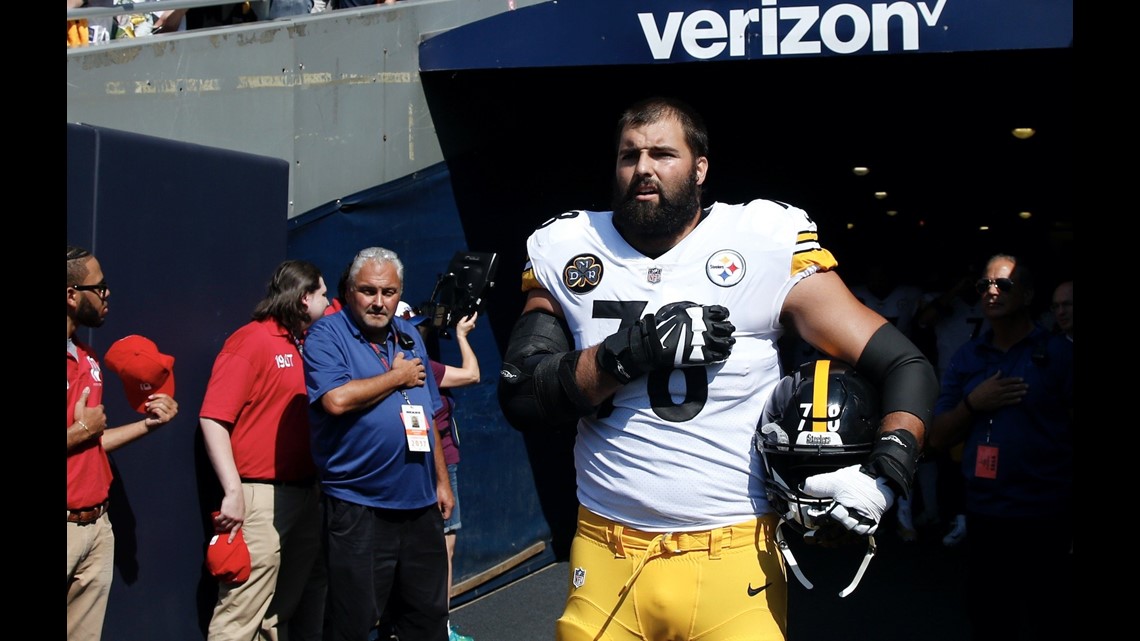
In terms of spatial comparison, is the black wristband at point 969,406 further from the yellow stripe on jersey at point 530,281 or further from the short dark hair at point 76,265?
the short dark hair at point 76,265

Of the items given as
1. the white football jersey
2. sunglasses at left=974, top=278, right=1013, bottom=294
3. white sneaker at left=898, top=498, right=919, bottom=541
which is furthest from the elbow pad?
white sneaker at left=898, top=498, right=919, bottom=541

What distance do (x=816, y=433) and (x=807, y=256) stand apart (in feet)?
1.68

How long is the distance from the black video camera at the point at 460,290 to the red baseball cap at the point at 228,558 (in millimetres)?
1668

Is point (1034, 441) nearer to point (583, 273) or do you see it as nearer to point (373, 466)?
point (583, 273)

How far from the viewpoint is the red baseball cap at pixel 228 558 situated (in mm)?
4797

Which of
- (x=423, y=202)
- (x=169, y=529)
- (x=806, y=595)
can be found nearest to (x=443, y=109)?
(x=423, y=202)

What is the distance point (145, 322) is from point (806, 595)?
410cm

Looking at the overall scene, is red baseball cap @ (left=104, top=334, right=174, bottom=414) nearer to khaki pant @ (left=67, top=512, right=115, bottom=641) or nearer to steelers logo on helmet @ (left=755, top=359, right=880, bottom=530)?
khaki pant @ (left=67, top=512, right=115, bottom=641)

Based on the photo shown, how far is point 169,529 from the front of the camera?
16.3ft

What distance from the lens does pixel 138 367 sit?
14.5 feet

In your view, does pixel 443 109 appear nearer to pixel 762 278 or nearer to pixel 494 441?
pixel 494 441

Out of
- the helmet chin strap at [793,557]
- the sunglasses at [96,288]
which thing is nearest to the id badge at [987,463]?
the helmet chin strap at [793,557]

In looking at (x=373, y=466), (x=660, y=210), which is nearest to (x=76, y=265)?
(x=373, y=466)

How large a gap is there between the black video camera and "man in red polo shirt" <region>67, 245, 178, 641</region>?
203cm
